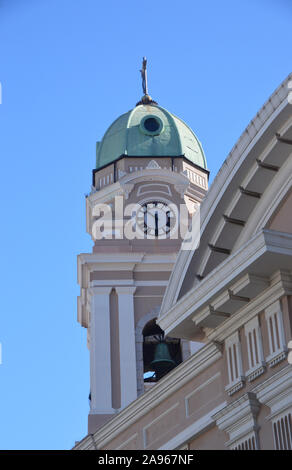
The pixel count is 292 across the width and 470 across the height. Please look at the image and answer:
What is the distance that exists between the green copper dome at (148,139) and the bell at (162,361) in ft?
22.2

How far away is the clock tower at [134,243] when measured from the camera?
3238 centimetres

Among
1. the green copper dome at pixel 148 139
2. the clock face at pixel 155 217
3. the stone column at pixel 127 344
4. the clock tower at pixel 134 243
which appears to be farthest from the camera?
the green copper dome at pixel 148 139

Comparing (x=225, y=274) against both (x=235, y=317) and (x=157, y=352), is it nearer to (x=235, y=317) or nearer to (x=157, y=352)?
(x=235, y=317)

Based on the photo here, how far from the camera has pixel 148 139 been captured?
36.9 m

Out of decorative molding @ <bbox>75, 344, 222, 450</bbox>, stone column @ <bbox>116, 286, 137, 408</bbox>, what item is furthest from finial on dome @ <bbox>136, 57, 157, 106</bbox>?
decorative molding @ <bbox>75, 344, 222, 450</bbox>

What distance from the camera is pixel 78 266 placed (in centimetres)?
3469

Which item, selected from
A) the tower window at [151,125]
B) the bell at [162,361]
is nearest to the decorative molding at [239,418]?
the bell at [162,361]

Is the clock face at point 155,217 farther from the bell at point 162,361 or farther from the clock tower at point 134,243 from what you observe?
the bell at point 162,361

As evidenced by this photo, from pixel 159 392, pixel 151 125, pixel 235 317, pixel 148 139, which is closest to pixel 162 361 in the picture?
pixel 148 139

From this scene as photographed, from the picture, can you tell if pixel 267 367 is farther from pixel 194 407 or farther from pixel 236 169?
pixel 236 169

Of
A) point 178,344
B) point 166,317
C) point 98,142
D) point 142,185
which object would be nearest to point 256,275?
point 166,317

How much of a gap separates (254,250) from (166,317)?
2.49 m

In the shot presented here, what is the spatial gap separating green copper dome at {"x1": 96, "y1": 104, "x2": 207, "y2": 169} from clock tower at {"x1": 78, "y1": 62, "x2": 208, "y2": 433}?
0.09ft

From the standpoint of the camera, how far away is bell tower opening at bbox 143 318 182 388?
103 feet
